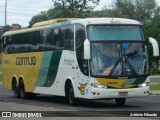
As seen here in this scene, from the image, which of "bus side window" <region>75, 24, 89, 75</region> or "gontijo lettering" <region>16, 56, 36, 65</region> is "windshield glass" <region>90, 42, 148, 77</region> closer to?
"bus side window" <region>75, 24, 89, 75</region>

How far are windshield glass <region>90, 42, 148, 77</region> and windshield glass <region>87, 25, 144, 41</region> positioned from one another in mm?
281

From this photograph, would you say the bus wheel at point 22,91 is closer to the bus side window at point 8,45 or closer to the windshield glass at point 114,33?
the bus side window at point 8,45

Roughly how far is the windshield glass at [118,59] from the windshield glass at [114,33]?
281 mm

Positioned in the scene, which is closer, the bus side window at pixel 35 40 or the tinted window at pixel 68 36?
the tinted window at pixel 68 36

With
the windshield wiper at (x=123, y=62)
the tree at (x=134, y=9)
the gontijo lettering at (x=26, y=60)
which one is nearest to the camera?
the windshield wiper at (x=123, y=62)

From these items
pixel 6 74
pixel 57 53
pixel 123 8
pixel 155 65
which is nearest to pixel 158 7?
pixel 123 8

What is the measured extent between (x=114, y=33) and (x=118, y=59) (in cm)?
114

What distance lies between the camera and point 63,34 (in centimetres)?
2355

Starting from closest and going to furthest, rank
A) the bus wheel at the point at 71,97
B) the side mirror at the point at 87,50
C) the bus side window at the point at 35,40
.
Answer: the side mirror at the point at 87,50 → the bus wheel at the point at 71,97 → the bus side window at the point at 35,40

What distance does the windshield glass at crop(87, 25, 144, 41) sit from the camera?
70.0 ft

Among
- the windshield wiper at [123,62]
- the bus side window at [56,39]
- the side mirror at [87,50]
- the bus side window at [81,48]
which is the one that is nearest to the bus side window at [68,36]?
the bus side window at [56,39]

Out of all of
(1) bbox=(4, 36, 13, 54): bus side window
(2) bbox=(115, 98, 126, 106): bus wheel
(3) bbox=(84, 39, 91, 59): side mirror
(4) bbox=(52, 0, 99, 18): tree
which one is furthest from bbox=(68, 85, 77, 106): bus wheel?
(4) bbox=(52, 0, 99, 18): tree

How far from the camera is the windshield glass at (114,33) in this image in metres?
21.3

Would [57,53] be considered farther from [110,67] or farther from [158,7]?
[158,7]
